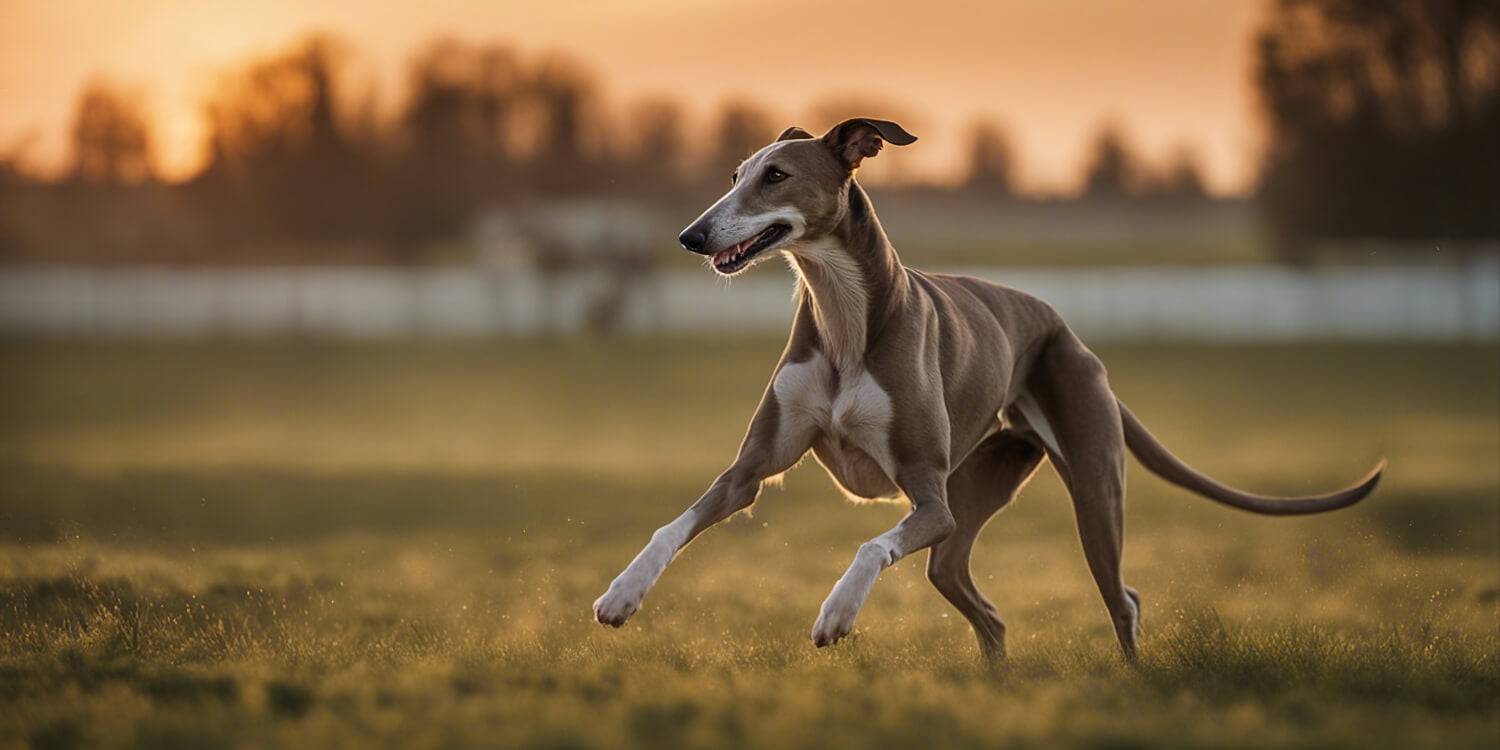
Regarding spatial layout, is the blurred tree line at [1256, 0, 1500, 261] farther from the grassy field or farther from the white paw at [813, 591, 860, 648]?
the white paw at [813, 591, 860, 648]

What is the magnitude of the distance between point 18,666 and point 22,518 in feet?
17.9

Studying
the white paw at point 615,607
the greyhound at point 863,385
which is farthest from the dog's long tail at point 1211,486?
the white paw at point 615,607

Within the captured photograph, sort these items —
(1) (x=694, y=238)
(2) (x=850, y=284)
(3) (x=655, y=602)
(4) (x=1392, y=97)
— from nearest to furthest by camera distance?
1. (1) (x=694, y=238)
2. (2) (x=850, y=284)
3. (3) (x=655, y=602)
4. (4) (x=1392, y=97)

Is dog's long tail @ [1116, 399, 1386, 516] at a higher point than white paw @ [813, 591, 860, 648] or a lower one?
lower

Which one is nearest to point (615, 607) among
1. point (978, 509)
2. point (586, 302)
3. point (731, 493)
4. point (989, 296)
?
point (731, 493)

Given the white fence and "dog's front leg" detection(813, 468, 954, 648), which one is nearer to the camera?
"dog's front leg" detection(813, 468, 954, 648)

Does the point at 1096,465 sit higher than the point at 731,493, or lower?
lower

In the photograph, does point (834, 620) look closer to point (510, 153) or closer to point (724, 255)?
point (724, 255)

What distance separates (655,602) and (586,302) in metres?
33.3

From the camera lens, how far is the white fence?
3575cm

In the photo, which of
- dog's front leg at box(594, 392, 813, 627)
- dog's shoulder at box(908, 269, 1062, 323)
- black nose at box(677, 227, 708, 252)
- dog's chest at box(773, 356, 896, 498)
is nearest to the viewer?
dog's front leg at box(594, 392, 813, 627)

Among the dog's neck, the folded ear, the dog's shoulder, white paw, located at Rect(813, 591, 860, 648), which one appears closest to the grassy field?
white paw, located at Rect(813, 591, 860, 648)

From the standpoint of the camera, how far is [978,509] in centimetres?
593

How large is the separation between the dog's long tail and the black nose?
1948 mm
